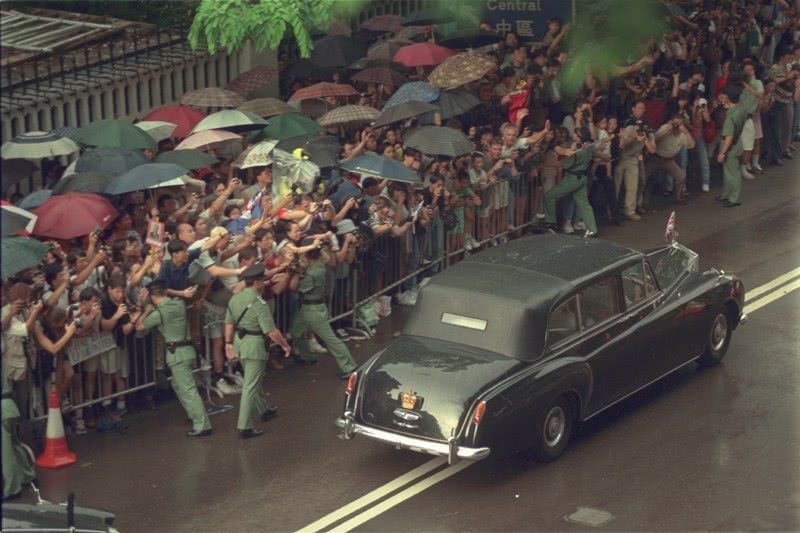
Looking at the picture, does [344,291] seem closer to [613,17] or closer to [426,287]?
[426,287]

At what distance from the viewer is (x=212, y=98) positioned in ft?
62.9

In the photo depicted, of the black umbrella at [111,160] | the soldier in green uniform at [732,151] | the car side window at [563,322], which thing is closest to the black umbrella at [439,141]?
the black umbrella at [111,160]

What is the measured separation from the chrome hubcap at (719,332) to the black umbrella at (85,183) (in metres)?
6.58

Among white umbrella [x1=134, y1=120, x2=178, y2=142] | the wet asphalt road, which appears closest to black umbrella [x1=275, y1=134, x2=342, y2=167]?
white umbrella [x1=134, y1=120, x2=178, y2=142]

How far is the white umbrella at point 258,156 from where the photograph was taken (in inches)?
680

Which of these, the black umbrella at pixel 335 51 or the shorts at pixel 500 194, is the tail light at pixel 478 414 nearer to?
the shorts at pixel 500 194

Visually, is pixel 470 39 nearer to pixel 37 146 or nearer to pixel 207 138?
pixel 207 138

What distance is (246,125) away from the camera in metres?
18.1

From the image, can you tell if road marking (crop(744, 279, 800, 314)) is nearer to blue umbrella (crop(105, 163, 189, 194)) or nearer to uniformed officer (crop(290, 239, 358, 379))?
uniformed officer (crop(290, 239, 358, 379))

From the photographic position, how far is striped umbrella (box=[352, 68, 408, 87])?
2103cm

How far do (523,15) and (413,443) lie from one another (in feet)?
36.3

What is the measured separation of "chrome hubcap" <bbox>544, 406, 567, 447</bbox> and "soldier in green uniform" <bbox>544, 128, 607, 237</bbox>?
21.9 feet

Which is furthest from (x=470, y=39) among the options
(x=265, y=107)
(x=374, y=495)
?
(x=374, y=495)

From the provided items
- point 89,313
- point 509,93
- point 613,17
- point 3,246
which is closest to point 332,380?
point 89,313
